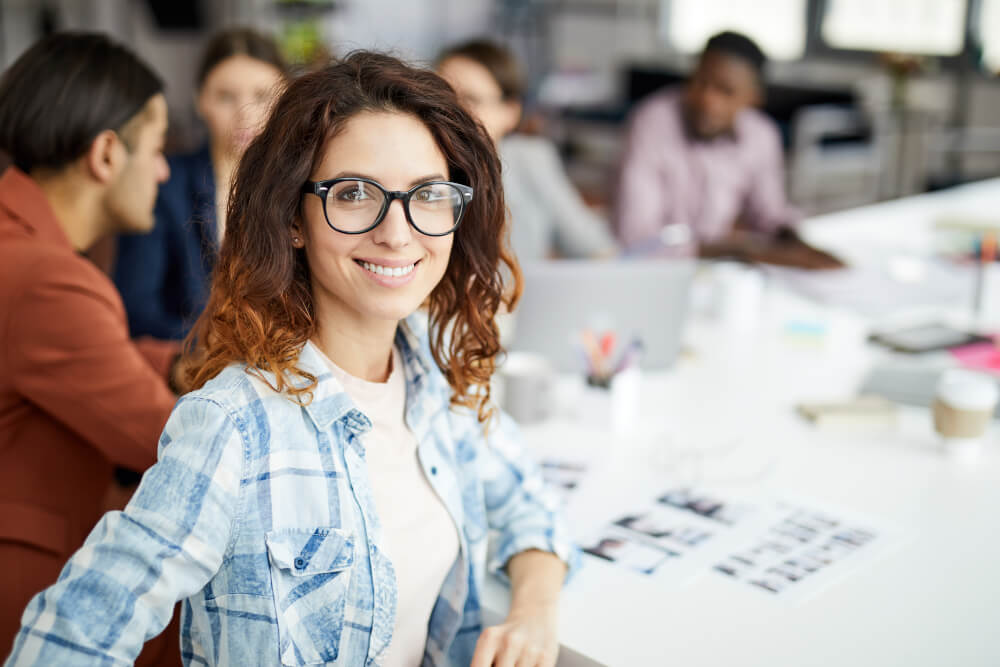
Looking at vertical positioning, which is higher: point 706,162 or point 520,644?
point 706,162

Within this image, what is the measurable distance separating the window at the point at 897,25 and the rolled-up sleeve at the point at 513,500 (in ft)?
19.6

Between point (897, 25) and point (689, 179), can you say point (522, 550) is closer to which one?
point (689, 179)

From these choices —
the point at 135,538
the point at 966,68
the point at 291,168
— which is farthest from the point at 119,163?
the point at 966,68

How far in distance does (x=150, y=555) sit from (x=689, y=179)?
2756mm

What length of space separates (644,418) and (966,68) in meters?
5.51

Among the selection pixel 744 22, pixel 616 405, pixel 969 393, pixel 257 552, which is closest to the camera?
pixel 257 552

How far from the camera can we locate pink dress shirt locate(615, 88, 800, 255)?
3.28 m

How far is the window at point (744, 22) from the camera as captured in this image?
282 inches

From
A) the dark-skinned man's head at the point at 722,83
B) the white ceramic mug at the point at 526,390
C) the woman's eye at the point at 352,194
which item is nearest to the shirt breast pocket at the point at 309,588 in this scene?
the woman's eye at the point at 352,194

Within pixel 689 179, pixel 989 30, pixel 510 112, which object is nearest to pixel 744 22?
pixel 989 30

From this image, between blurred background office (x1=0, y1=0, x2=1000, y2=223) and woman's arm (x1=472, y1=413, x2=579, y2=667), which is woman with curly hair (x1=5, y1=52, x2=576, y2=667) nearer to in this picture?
woman's arm (x1=472, y1=413, x2=579, y2=667)

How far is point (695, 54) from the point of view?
15.8 ft

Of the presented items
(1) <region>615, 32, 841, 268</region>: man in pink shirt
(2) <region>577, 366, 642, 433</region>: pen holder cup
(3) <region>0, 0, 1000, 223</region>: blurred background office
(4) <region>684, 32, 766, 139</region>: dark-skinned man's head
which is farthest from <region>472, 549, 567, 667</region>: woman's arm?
(3) <region>0, 0, 1000, 223</region>: blurred background office

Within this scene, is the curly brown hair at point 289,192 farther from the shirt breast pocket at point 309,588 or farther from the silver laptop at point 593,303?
the silver laptop at point 593,303
